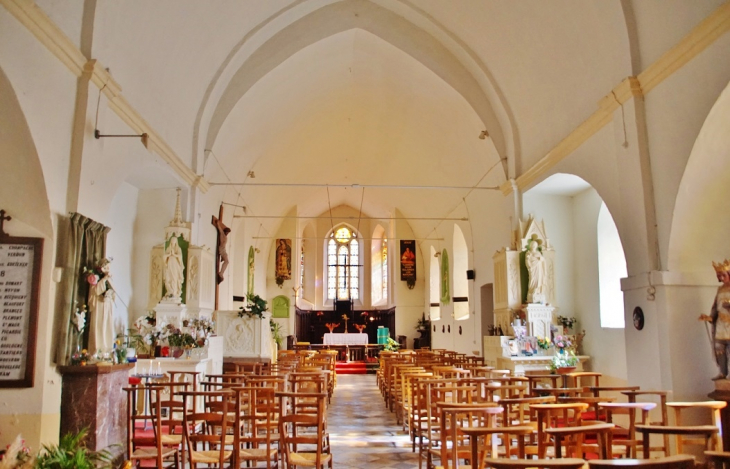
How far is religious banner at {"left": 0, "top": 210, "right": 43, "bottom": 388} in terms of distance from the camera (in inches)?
215

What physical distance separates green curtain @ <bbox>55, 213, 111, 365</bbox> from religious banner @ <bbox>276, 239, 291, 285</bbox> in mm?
15337

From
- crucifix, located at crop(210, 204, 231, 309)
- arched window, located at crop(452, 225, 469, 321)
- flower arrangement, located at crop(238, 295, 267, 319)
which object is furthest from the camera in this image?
arched window, located at crop(452, 225, 469, 321)

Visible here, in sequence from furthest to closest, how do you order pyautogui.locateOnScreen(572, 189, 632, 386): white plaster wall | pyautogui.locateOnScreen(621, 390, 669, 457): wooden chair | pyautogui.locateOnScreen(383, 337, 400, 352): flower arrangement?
pyautogui.locateOnScreen(383, 337, 400, 352): flower arrangement < pyautogui.locateOnScreen(572, 189, 632, 386): white plaster wall < pyautogui.locateOnScreen(621, 390, 669, 457): wooden chair

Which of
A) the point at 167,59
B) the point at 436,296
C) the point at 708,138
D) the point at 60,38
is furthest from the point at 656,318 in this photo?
the point at 436,296

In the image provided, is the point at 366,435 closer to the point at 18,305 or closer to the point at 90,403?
the point at 90,403

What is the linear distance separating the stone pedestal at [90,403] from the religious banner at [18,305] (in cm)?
35

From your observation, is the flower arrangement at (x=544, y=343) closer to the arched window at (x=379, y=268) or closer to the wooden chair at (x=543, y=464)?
the wooden chair at (x=543, y=464)

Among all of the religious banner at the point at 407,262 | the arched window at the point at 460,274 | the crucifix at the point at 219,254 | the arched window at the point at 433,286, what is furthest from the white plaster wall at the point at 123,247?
the religious banner at the point at 407,262

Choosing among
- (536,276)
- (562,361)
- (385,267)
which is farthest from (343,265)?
(562,361)

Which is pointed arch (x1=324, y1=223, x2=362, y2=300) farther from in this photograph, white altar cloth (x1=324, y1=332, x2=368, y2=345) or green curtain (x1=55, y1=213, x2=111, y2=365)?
green curtain (x1=55, y1=213, x2=111, y2=365)

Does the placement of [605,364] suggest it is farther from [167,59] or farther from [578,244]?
[167,59]

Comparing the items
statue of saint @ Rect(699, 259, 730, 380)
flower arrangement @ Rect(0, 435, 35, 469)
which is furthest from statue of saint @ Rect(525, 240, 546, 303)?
flower arrangement @ Rect(0, 435, 35, 469)

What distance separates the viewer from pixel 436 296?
811 inches

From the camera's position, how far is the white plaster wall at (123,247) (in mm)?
9539
